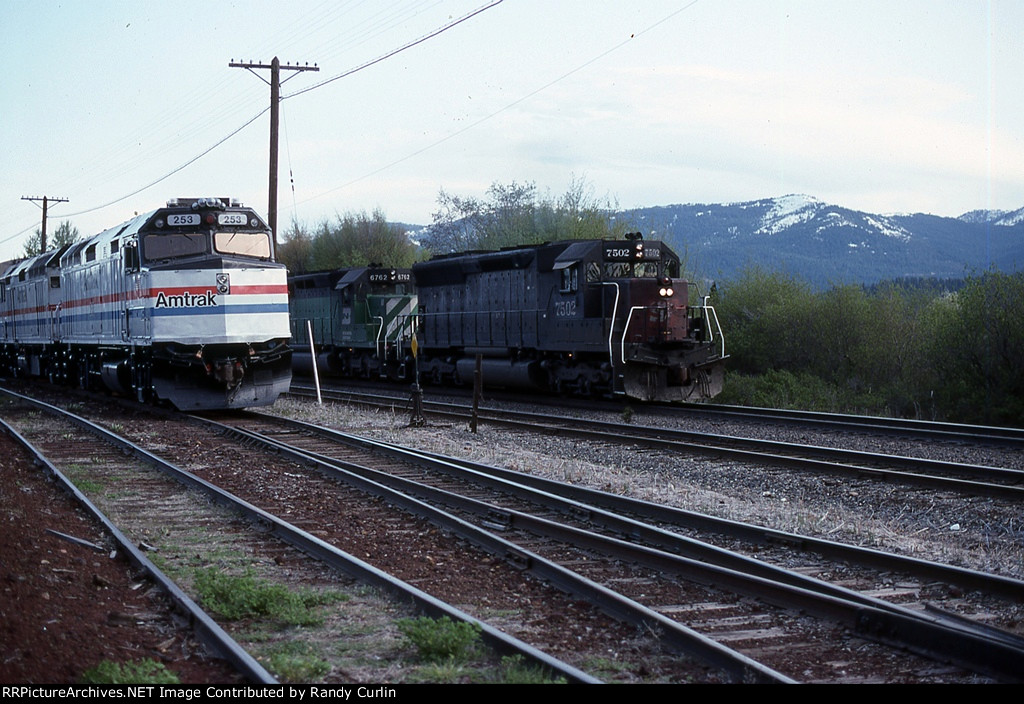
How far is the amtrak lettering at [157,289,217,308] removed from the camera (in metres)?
16.7

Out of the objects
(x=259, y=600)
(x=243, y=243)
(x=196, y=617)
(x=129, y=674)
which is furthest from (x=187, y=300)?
(x=129, y=674)

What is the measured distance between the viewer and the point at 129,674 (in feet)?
14.5

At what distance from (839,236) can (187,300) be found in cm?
14196

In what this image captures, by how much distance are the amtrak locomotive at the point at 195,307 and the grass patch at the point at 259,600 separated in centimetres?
1146

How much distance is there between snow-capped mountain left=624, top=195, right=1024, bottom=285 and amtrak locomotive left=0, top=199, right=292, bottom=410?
105 metres

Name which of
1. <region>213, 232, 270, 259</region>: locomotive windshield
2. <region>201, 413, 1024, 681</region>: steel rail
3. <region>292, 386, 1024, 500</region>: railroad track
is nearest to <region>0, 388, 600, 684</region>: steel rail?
<region>201, 413, 1024, 681</region>: steel rail

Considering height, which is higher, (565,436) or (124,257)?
(124,257)

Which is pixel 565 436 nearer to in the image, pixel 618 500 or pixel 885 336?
pixel 618 500

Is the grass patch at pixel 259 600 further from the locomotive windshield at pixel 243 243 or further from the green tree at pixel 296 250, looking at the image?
the green tree at pixel 296 250

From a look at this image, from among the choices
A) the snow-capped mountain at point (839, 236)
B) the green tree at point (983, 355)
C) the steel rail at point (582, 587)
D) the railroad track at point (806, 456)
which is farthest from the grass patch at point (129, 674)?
the snow-capped mountain at point (839, 236)

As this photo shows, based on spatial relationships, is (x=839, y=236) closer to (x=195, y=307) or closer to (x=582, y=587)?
(x=195, y=307)

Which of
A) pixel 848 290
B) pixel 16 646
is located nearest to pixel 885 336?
pixel 848 290

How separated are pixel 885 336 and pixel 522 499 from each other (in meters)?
16.6

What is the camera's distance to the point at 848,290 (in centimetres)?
2488
